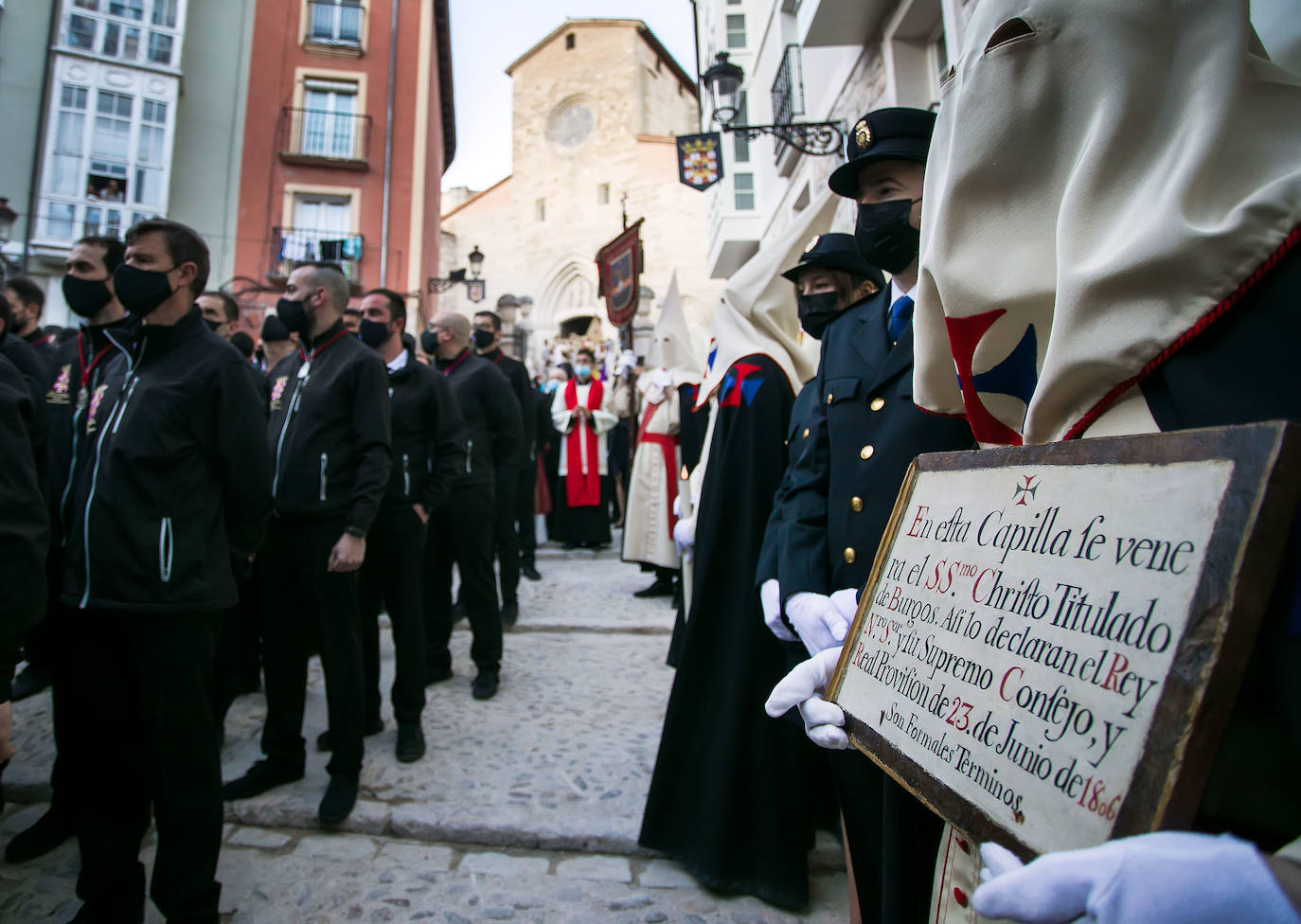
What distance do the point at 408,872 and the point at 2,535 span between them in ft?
5.32

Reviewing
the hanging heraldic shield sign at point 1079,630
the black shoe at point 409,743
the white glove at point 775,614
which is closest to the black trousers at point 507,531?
the black shoe at point 409,743

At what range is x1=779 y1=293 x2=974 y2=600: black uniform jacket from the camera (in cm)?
156

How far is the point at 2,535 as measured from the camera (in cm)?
165

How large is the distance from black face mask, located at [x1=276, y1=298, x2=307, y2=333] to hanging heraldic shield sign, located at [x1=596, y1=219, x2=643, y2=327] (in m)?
5.53

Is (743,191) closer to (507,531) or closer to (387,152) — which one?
(507,531)

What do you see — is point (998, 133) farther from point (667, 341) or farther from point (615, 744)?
point (667, 341)

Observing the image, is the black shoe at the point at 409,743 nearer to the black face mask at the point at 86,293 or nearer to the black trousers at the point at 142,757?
the black trousers at the point at 142,757

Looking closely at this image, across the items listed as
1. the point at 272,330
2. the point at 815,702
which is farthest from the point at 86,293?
the point at 815,702

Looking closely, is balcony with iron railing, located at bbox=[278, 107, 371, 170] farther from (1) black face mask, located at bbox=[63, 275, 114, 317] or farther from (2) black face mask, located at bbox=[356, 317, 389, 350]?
(1) black face mask, located at bbox=[63, 275, 114, 317]

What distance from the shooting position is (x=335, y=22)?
19188 millimetres

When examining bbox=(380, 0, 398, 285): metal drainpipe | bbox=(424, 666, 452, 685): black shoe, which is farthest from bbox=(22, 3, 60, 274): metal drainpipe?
bbox=(424, 666, 452, 685): black shoe

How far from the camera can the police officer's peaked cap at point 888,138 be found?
5.72 feet

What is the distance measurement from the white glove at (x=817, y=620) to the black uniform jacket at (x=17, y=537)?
5.89 feet

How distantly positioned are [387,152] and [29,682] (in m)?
18.1
